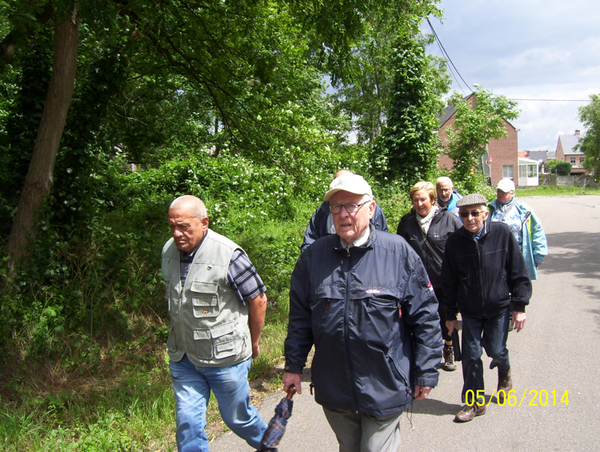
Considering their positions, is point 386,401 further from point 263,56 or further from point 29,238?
point 263,56

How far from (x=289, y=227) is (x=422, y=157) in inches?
276

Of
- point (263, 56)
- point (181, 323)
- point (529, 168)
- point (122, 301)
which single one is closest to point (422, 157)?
point (263, 56)

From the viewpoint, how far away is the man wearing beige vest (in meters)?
3.08

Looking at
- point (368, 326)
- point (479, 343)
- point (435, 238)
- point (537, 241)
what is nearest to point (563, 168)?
point (537, 241)

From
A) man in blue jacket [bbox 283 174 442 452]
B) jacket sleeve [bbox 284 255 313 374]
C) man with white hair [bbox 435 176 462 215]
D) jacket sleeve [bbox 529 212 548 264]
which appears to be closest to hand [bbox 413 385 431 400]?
man in blue jacket [bbox 283 174 442 452]

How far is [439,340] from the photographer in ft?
8.32

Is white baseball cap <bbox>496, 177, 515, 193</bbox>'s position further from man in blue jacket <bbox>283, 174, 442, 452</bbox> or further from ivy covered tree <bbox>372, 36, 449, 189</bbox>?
ivy covered tree <bbox>372, 36, 449, 189</bbox>

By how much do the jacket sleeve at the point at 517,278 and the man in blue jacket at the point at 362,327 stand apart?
1.84 metres

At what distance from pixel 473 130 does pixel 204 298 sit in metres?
18.1

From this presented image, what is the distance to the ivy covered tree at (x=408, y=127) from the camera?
51.3ft

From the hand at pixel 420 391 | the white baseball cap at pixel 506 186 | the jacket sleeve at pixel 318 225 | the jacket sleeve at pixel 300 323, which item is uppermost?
the white baseball cap at pixel 506 186

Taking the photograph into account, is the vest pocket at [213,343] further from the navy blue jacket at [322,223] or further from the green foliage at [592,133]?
the green foliage at [592,133]

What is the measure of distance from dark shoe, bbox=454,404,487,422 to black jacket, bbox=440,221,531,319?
789 millimetres
